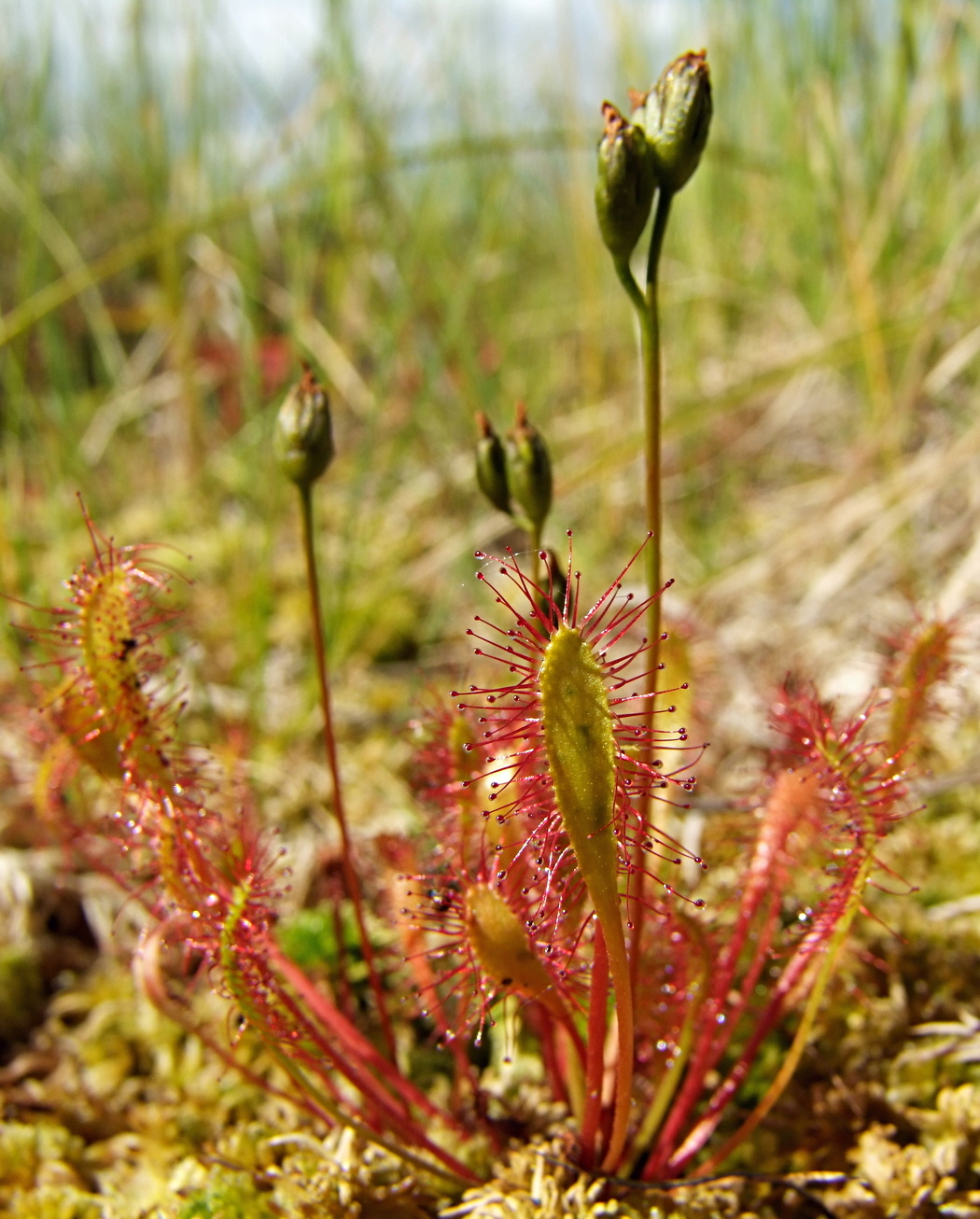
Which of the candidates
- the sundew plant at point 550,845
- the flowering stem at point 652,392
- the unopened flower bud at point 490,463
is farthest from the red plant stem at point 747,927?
the unopened flower bud at point 490,463

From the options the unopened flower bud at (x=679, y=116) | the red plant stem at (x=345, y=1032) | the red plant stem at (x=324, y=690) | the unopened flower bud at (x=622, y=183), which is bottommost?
the red plant stem at (x=345, y=1032)

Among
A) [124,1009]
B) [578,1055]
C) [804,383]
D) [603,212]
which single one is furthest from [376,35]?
[578,1055]

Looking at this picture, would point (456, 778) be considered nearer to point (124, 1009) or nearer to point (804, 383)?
point (124, 1009)

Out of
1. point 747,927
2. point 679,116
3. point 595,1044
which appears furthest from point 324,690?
point 679,116

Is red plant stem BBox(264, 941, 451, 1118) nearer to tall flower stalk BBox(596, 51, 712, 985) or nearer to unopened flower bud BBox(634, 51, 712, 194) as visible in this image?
tall flower stalk BBox(596, 51, 712, 985)

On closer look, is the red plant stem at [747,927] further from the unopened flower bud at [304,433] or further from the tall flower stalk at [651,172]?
the unopened flower bud at [304,433]

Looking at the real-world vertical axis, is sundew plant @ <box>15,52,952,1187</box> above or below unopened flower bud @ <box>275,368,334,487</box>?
below

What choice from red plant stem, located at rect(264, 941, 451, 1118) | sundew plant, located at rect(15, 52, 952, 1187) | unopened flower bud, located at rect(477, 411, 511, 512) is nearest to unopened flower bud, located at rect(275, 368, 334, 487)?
sundew plant, located at rect(15, 52, 952, 1187)
